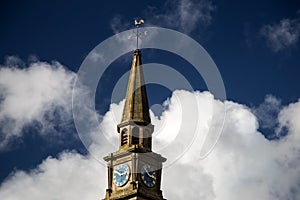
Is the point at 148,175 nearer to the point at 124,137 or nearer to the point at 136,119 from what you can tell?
the point at 124,137

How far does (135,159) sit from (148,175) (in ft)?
12.7

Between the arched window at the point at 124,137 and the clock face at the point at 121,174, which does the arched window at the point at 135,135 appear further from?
the clock face at the point at 121,174

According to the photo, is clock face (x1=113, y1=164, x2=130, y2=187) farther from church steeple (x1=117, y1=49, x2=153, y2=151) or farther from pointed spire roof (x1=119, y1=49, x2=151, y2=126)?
pointed spire roof (x1=119, y1=49, x2=151, y2=126)

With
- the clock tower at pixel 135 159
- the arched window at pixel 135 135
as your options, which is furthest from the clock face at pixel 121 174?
the arched window at pixel 135 135

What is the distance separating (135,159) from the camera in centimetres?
12500

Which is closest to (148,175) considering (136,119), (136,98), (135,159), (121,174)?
(135,159)

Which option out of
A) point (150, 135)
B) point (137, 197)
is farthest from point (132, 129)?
point (137, 197)

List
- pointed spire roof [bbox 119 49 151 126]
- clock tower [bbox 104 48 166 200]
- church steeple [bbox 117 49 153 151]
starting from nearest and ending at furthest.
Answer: clock tower [bbox 104 48 166 200]
church steeple [bbox 117 49 153 151]
pointed spire roof [bbox 119 49 151 126]

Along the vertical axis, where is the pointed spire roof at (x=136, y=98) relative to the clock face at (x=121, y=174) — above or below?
above

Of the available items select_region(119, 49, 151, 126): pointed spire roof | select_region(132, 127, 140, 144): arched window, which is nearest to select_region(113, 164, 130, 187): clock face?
select_region(132, 127, 140, 144): arched window

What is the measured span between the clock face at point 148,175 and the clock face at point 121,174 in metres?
2.72

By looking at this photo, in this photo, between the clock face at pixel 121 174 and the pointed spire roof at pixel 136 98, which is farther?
the pointed spire roof at pixel 136 98

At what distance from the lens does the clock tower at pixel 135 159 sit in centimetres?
12400

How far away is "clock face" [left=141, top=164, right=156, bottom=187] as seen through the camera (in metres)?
126
